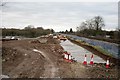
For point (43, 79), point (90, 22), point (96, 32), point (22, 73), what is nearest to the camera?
point (43, 79)

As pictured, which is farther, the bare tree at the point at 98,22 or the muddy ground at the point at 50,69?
the bare tree at the point at 98,22

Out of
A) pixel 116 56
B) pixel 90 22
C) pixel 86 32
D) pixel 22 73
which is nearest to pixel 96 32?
pixel 86 32

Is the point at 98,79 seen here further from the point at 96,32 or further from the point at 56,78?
the point at 96,32

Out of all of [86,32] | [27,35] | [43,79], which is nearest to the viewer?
[43,79]

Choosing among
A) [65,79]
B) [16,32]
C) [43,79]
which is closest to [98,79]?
[65,79]

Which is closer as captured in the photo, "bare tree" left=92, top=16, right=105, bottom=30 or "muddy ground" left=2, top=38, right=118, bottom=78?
"muddy ground" left=2, top=38, right=118, bottom=78

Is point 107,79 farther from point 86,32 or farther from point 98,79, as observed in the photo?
point 86,32

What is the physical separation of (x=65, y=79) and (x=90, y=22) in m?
108

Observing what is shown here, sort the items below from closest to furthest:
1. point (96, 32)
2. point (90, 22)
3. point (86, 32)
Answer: point (96, 32) → point (86, 32) → point (90, 22)

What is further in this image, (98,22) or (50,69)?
(98,22)

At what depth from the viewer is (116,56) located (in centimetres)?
2019

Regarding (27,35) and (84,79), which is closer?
(84,79)

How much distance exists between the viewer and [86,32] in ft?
355

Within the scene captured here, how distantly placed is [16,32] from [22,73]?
293 ft
